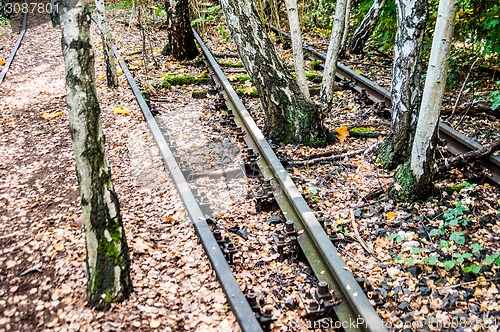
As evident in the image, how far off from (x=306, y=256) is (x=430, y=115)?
6.19ft

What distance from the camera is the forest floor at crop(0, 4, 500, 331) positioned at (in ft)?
11.2

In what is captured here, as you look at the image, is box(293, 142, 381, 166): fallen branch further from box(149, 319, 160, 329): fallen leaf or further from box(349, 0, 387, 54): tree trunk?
box(349, 0, 387, 54): tree trunk

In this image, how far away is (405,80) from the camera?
516 centimetres

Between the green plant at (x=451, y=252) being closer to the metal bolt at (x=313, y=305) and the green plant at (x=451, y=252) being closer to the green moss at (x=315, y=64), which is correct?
the metal bolt at (x=313, y=305)

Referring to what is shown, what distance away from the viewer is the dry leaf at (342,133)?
616 cm

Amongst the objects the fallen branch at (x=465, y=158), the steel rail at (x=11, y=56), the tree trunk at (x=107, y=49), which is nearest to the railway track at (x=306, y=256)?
the fallen branch at (x=465, y=158)

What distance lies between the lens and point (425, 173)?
461 cm

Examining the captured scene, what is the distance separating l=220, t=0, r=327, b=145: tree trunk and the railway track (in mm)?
603

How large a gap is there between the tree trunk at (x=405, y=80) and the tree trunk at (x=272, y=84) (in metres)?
1.05

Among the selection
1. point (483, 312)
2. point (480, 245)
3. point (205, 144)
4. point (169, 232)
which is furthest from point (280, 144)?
point (483, 312)

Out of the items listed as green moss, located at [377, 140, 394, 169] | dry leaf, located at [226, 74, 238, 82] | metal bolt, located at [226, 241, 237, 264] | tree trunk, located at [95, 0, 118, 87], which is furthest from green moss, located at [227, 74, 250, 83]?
metal bolt, located at [226, 241, 237, 264]

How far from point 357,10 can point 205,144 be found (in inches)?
333

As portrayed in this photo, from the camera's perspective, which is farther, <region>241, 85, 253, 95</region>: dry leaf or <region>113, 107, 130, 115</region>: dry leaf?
<region>241, 85, 253, 95</region>: dry leaf

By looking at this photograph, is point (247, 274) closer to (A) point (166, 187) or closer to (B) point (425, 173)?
(A) point (166, 187)
